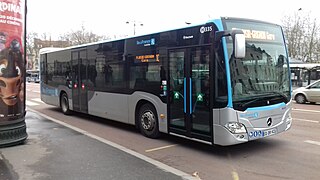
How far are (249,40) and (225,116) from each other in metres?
1.67

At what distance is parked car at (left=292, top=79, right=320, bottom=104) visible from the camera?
17.6 meters

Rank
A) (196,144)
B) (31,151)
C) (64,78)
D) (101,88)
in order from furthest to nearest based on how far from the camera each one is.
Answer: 1. (64,78)
2. (101,88)
3. (196,144)
4. (31,151)

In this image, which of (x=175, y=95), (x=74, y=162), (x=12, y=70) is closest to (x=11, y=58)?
(x=12, y=70)

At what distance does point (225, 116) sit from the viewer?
6148 millimetres

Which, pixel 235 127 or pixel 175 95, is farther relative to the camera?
pixel 175 95

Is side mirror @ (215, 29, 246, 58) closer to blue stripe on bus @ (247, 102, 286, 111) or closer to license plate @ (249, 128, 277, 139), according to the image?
blue stripe on bus @ (247, 102, 286, 111)

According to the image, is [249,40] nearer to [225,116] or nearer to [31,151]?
[225,116]

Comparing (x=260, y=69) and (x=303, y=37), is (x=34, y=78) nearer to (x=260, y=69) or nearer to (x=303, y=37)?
(x=303, y=37)

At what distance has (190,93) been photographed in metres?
6.90

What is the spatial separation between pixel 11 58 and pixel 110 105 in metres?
3.49

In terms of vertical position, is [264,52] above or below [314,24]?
below

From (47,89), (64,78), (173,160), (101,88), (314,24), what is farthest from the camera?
(314,24)

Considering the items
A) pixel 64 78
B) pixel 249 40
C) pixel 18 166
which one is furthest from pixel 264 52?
pixel 64 78

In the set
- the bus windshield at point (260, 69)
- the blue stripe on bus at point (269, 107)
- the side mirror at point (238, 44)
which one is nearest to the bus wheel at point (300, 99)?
the bus windshield at point (260, 69)
